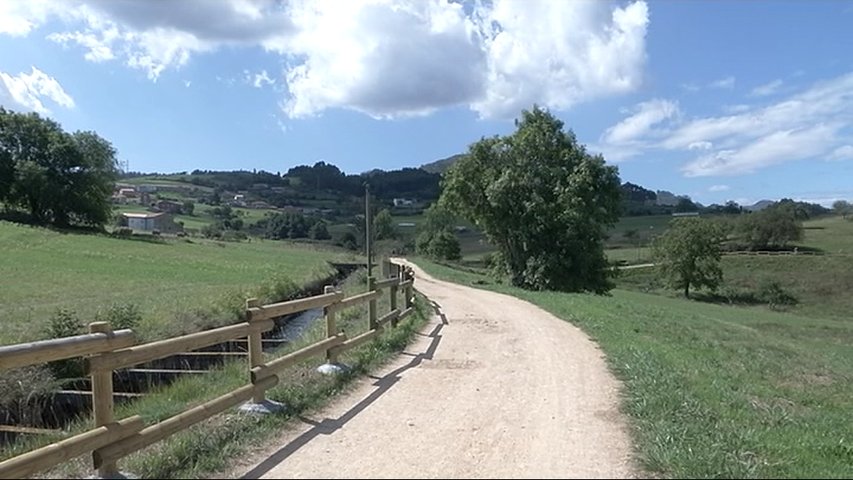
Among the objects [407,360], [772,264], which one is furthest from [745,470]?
[772,264]

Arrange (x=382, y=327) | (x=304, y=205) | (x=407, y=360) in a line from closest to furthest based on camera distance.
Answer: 1. (x=407, y=360)
2. (x=382, y=327)
3. (x=304, y=205)

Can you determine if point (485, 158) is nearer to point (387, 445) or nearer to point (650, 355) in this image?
point (650, 355)

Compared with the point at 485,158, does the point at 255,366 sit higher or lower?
lower

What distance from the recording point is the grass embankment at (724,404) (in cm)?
588

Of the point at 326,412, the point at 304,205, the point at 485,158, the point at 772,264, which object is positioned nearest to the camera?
the point at 326,412

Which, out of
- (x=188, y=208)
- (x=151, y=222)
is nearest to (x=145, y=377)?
(x=151, y=222)

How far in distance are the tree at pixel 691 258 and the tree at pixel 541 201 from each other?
3405 cm

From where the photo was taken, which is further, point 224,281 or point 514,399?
point 224,281

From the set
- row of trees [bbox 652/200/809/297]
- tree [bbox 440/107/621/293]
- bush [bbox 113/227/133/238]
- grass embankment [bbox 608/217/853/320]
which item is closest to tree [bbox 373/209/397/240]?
bush [bbox 113/227/133/238]

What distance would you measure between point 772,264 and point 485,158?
58830 millimetres

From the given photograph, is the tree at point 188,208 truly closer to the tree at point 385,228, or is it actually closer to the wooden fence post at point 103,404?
the tree at point 385,228

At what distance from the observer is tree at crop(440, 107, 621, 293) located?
4100 centimetres

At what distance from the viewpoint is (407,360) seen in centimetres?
1134

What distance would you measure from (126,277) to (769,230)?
94.2 metres
